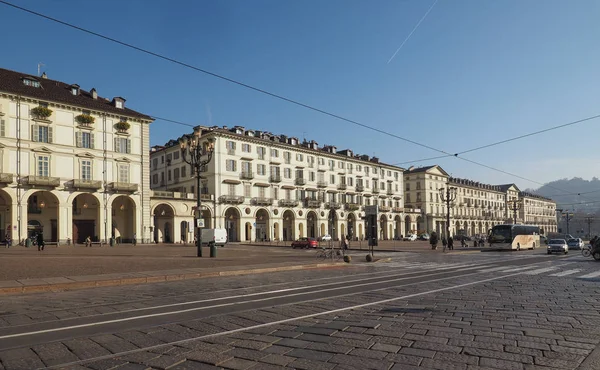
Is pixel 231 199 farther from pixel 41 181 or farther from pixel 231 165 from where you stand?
pixel 41 181

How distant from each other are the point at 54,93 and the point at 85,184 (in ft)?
31.7

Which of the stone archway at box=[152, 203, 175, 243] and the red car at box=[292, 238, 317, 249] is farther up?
the stone archway at box=[152, 203, 175, 243]

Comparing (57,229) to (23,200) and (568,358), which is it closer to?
(23,200)

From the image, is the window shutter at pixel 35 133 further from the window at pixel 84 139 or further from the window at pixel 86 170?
the window at pixel 86 170

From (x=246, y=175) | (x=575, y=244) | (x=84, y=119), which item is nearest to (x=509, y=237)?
(x=575, y=244)

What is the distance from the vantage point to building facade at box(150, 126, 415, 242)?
199 feet

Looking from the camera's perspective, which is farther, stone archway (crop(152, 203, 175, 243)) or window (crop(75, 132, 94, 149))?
stone archway (crop(152, 203, 175, 243))

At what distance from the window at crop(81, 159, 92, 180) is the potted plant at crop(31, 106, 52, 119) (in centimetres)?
568

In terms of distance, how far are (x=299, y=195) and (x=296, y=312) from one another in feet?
210

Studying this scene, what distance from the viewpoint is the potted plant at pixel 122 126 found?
4809 cm

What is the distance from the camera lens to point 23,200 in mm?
41062

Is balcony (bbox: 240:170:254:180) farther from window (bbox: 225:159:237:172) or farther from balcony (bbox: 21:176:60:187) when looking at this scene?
balcony (bbox: 21:176:60:187)

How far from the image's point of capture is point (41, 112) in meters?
42.2

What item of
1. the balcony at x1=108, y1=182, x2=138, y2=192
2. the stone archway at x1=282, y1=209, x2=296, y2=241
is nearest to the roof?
the balcony at x1=108, y1=182, x2=138, y2=192
